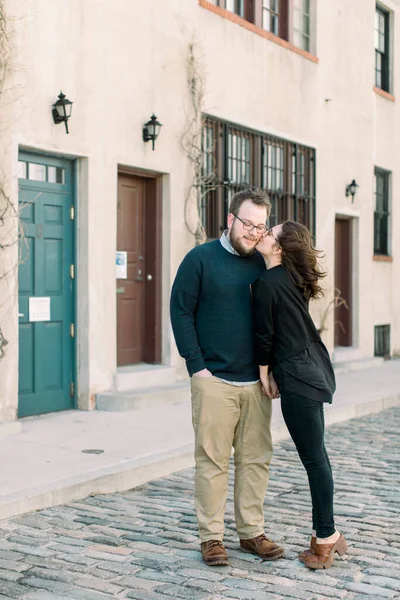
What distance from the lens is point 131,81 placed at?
10.1 metres

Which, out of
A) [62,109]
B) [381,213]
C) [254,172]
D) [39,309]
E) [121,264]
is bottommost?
[39,309]

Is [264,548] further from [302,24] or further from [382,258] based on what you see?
[382,258]

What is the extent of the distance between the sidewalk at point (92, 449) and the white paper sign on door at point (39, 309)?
988 mm

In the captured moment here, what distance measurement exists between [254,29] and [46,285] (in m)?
5.28

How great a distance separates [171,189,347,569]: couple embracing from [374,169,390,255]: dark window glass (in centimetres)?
1219

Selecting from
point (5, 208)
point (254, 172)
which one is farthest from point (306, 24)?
point (5, 208)

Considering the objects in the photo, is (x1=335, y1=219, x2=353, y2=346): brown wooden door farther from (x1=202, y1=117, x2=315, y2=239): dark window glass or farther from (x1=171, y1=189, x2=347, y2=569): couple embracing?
(x1=171, y1=189, x2=347, y2=569): couple embracing

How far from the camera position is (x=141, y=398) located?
9516mm

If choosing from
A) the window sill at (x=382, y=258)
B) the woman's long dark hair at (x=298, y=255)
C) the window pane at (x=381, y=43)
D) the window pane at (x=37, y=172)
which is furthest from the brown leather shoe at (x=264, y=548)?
the window pane at (x=381, y=43)

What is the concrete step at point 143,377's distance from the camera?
9.89 metres

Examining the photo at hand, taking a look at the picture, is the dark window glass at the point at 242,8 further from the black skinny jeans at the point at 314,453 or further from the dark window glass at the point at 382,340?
the black skinny jeans at the point at 314,453

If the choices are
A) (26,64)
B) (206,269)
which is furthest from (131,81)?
(206,269)

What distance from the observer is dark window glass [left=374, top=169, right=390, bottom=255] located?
1677 cm

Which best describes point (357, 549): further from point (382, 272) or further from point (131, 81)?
point (382, 272)
